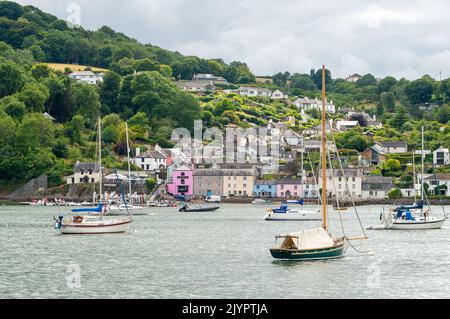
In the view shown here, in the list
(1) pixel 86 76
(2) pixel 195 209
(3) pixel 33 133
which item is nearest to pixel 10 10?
(1) pixel 86 76

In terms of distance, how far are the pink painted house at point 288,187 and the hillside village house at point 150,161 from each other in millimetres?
14009

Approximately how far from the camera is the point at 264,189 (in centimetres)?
10500

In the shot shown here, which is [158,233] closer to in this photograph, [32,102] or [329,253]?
[329,253]

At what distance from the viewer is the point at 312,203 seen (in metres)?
95.1

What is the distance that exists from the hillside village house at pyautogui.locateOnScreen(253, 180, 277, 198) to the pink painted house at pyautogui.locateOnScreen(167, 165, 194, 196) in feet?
23.6

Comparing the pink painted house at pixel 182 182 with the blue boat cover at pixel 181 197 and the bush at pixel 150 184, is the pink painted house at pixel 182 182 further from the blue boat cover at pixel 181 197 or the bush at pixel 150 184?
the bush at pixel 150 184

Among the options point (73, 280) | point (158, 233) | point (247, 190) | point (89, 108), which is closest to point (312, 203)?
point (247, 190)

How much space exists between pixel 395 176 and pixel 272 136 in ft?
70.0

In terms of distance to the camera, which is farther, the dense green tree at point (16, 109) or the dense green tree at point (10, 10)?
the dense green tree at point (10, 10)

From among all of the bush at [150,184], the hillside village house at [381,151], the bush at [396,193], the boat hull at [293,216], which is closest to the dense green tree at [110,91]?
the bush at [150,184]

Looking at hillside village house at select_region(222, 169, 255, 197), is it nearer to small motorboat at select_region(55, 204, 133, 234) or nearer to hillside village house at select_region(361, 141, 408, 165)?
hillside village house at select_region(361, 141, 408, 165)

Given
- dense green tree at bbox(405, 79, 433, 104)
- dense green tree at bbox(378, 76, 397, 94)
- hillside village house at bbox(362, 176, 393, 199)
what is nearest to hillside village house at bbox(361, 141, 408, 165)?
hillside village house at bbox(362, 176, 393, 199)

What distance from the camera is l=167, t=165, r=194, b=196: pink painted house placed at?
105125 millimetres

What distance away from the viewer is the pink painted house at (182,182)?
10512 cm
